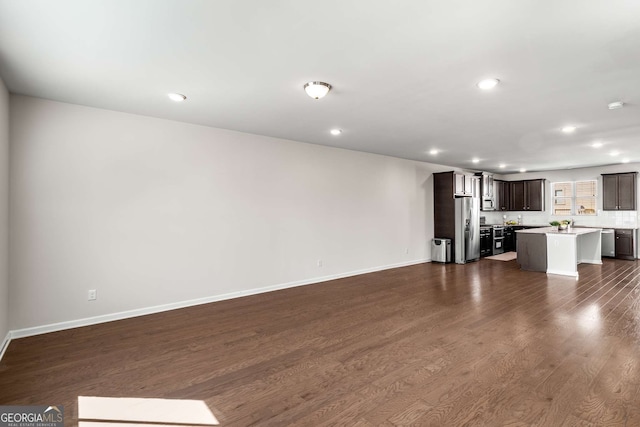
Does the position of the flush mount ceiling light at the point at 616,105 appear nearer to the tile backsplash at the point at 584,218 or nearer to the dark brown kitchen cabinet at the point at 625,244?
the dark brown kitchen cabinet at the point at 625,244

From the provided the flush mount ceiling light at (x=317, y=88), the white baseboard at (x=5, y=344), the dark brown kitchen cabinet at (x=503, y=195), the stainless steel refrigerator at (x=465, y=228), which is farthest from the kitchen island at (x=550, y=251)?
the white baseboard at (x=5, y=344)

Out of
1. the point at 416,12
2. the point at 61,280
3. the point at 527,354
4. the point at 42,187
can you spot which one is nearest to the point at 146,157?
the point at 42,187

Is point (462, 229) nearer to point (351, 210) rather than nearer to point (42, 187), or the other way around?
point (351, 210)

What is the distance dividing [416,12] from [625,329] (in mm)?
4051

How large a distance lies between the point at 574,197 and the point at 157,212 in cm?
1111

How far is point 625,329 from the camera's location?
3.55 m

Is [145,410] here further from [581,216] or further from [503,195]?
[581,216]

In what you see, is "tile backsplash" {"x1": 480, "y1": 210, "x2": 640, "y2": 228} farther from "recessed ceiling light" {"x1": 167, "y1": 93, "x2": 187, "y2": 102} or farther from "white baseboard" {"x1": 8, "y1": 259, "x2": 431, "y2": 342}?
"recessed ceiling light" {"x1": 167, "y1": 93, "x2": 187, "y2": 102}

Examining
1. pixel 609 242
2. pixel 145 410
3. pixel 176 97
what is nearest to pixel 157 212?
pixel 176 97

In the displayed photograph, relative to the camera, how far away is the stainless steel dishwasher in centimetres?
862

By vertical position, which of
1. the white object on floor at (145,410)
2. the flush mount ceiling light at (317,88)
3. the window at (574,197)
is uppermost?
the flush mount ceiling light at (317,88)

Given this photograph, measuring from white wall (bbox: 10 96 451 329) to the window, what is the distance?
7262 millimetres

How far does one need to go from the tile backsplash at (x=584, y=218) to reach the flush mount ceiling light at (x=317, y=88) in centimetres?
897

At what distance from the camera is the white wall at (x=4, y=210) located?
3150mm
